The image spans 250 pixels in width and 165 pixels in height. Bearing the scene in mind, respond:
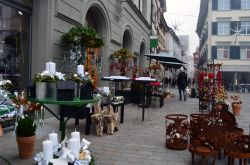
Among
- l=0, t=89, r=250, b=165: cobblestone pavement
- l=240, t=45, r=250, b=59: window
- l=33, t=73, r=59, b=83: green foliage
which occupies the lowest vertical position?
l=0, t=89, r=250, b=165: cobblestone pavement

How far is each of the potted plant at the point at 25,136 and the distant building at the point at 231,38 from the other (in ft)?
114

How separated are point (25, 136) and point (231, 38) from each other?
36653 millimetres

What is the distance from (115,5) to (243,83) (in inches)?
1097

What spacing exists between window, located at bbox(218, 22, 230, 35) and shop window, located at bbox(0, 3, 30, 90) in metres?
33.9

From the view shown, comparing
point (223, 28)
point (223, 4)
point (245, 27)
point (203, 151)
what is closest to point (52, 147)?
point (203, 151)

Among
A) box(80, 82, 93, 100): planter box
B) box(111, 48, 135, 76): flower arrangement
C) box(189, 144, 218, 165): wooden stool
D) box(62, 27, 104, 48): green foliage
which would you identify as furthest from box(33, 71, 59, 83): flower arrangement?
box(111, 48, 135, 76): flower arrangement

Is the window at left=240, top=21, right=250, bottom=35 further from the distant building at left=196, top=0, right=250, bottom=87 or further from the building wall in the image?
the building wall

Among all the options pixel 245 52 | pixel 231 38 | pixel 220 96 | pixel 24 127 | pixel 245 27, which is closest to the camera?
pixel 24 127

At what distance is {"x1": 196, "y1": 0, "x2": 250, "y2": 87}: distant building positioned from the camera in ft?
124

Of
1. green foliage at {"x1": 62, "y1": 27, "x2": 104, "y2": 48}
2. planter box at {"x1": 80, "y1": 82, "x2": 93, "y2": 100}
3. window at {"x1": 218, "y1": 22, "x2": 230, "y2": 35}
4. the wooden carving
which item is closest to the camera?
planter box at {"x1": 80, "y1": 82, "x2": 93, "y2": 100}

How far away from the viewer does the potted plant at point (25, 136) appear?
17.3ft

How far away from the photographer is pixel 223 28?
1550 inches

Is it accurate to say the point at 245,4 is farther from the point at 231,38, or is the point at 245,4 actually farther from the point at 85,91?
the point at 85,91

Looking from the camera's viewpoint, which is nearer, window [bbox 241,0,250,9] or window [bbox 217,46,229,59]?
window [bbox 217,46,229,59]
